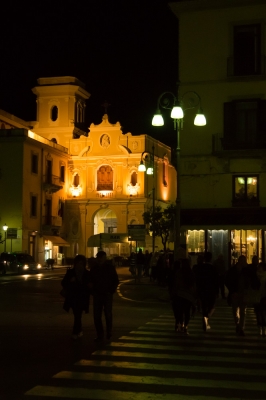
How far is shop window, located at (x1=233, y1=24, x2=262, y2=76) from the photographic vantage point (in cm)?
3359

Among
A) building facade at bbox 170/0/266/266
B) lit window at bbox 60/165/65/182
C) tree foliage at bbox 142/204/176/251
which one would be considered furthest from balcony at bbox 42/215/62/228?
building facade at bbox 170/0/266/266

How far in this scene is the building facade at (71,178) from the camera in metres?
65.8

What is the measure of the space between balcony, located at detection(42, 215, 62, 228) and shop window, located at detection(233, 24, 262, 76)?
38783 mm

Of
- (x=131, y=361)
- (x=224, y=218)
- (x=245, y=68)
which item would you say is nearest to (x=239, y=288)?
(x=131, y=361)

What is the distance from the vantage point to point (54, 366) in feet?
36.8

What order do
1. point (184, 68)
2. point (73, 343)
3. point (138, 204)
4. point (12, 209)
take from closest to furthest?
point (73, 343)
point (184, 68)
point (12, 209)
point (138, 204)

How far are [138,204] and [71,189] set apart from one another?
8200 mm

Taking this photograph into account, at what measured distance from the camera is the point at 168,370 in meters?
11.0

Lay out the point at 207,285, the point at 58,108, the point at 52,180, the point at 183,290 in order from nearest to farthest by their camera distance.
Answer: the point at 183,290, the point at 207,285, the point at 52,180, the point at 58,108

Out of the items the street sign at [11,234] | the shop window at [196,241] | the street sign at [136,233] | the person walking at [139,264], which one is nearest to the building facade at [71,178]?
the street sign at [11,234]

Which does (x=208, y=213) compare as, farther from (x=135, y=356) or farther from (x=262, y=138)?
(x=135, y=356)

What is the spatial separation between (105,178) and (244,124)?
4218cm

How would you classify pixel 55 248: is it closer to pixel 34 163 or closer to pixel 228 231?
pixel 34 163

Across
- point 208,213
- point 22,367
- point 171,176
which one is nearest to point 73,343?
point 22,367
